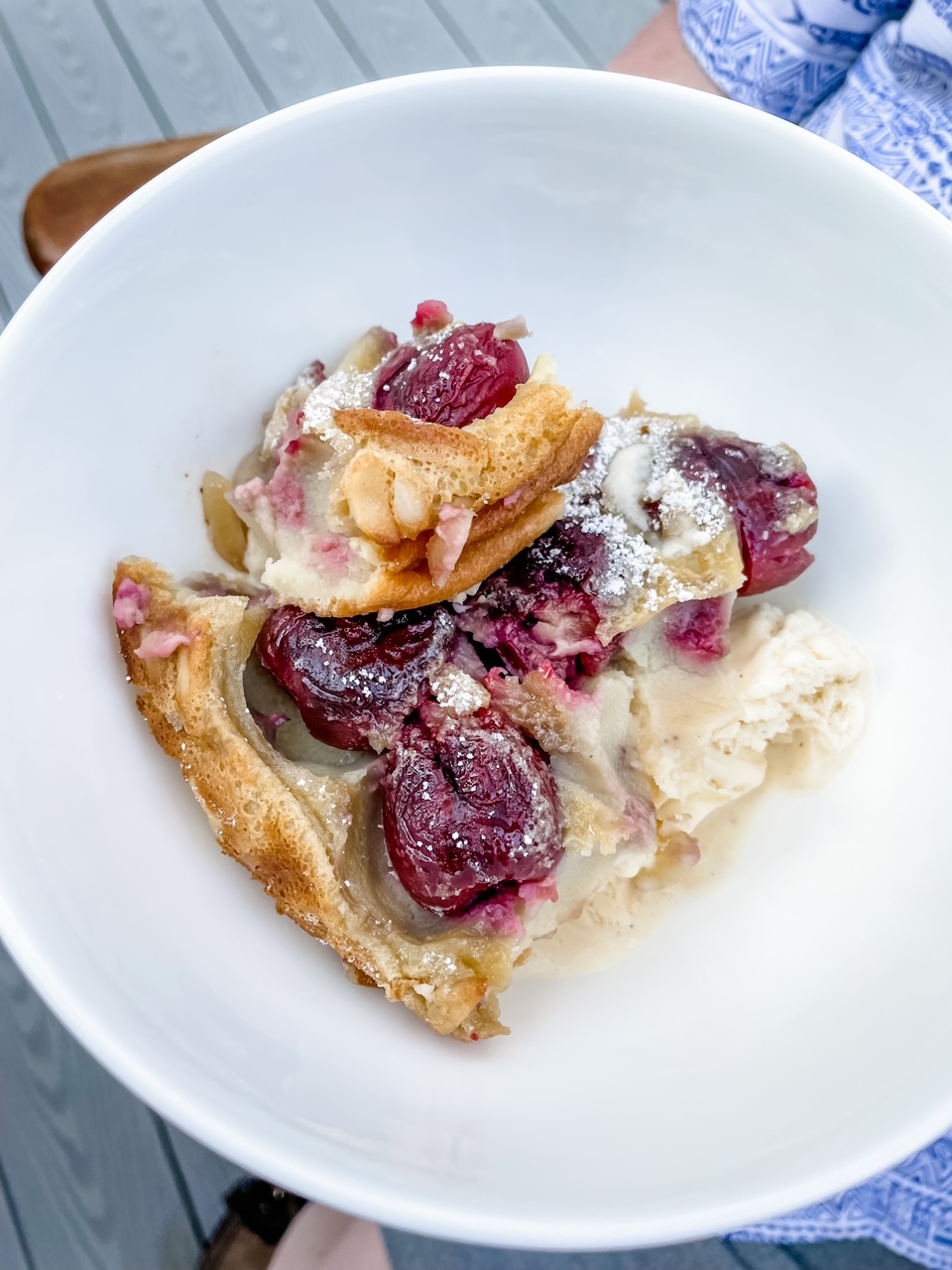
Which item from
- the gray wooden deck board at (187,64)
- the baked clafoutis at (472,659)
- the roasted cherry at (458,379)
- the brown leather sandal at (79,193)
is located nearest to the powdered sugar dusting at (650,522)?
the baked clafoutis at (472,659)

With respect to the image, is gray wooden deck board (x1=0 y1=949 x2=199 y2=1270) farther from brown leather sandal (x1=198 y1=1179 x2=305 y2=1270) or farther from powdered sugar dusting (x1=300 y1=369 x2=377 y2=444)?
powdered sugar dusting (x1=300 y1=369 x2=377 y2=444)

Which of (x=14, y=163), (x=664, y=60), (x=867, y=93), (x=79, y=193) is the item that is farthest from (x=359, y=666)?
(x=14, y=163)

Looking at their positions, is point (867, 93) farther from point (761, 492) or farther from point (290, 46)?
point (290, 46)

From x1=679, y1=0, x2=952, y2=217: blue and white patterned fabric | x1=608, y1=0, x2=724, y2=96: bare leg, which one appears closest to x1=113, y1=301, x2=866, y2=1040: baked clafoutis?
x1=679, y1=0, x2=952, y2=217: blue and white patterned fabric

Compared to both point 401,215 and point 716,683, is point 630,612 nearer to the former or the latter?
point 716,683

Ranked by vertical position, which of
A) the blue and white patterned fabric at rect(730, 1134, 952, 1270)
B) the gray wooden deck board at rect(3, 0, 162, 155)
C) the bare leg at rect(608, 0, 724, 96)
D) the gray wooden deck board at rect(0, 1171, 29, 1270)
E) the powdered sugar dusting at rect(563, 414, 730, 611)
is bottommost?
the gray wooden deck board at rect(0, 1171, 29, 1270)

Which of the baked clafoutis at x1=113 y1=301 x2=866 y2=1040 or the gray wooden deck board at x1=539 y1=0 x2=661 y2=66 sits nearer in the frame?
the baked clafoutis at x1=113 y1=301 x2=866 y2=1040

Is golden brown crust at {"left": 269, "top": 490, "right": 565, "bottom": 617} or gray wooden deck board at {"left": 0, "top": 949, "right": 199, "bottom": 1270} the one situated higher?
golden brown crust at {"left": 269, "top": 490, "right": 565, "bottom": 617}

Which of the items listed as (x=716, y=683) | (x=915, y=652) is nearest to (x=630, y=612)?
(x=716, y=683)
